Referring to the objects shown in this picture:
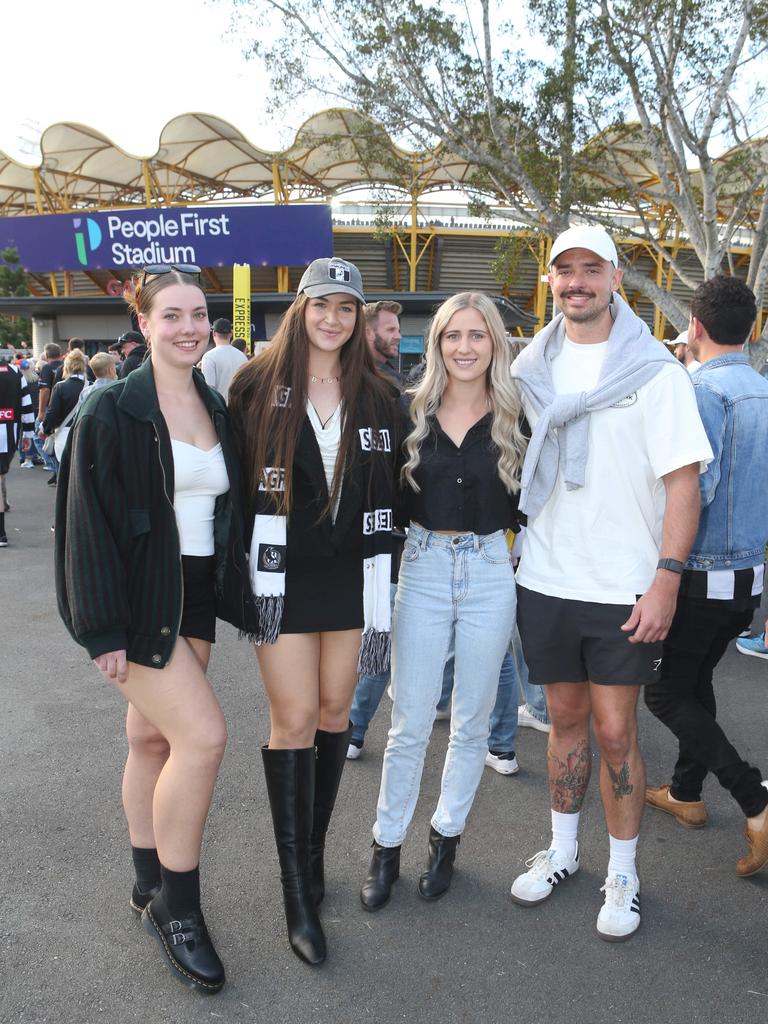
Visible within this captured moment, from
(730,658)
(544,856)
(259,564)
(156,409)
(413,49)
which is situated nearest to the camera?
(156,409)

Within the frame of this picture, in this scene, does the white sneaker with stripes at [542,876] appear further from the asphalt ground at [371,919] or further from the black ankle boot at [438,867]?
the black ankle boot at [438,867]

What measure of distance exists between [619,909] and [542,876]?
28cm

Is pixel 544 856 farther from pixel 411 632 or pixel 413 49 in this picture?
pixel 413 49

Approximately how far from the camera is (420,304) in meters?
25.0

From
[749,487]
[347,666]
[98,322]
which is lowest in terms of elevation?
[347,666]

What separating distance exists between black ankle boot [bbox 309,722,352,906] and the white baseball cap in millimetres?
1802

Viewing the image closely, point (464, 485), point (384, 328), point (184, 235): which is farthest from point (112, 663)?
point (184, 235)

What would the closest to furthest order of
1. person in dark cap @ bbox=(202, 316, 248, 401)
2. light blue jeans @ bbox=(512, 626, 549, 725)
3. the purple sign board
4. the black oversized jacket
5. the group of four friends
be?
the black oversized jacket, the group of four friends, light blue jeans @ bbox=(512, 626, 549, 725), person in dark cap @ bbox=(202, 316, 248, 401), the purple sign board

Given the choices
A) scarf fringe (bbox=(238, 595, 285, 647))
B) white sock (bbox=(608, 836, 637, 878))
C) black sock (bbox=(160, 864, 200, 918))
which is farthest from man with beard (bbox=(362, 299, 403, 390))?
black sock (bbox=(160, 864, 200, 918))

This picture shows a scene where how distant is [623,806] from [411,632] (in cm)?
93

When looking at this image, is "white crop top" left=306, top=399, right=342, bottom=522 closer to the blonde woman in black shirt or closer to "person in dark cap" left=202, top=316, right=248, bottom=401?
the blonde woman in black shirt

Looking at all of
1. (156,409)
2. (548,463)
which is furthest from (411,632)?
(156,409)

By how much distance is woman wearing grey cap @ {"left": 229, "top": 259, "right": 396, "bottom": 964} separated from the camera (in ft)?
7.82

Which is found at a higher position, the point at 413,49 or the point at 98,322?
the point at 413,49
